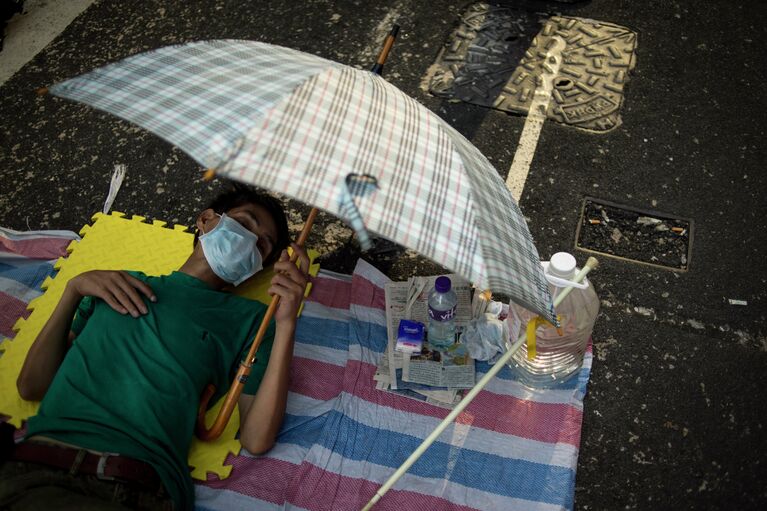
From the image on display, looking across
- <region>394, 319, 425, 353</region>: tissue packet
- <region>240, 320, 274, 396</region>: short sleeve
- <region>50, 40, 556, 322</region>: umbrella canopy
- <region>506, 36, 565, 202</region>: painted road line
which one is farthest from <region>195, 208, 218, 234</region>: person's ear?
<region>506, 36, 565, 202</region>: painted road line

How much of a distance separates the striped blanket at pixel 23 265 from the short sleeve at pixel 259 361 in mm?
1465

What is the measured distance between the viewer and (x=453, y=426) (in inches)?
120

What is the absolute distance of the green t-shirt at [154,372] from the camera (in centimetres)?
263

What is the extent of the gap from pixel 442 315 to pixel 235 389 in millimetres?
1041

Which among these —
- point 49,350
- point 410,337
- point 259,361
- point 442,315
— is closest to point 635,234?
point 442,315

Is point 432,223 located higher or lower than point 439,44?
higher

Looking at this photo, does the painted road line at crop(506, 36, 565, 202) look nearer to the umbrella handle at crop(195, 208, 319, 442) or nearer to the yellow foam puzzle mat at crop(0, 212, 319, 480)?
the yellow foam puzzle mat at crop(0, 212, 319, 480)

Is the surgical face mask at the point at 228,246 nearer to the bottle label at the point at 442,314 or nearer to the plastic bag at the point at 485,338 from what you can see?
the bottle label at the point at 442,314

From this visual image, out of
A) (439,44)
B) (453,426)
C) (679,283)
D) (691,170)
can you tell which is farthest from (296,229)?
(691,170)

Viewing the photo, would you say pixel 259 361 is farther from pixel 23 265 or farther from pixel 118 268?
pixel 23 265

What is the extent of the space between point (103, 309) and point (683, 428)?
9.03ft

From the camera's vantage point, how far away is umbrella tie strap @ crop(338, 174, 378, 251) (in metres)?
1.85

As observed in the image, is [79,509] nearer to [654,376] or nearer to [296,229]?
[296,229]

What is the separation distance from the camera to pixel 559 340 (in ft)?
10.1
